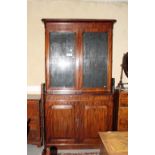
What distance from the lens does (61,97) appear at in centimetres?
330

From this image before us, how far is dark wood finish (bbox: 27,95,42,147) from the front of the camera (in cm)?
330

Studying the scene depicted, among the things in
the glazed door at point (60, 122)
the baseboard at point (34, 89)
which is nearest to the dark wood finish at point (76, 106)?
the glazed door at point (60, 122)

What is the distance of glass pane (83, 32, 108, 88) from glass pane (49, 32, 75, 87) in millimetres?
210

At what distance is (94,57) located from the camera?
11.1ft

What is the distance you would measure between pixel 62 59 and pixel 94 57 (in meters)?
0.52

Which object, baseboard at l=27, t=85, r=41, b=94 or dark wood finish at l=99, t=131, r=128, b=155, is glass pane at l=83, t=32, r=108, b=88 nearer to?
baseboard at l=27, t=85, r=41, b=94

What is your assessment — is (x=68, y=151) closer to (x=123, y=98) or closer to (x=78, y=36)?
(x=123, y=98)

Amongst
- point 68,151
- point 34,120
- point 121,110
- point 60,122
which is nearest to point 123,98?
point 121,110

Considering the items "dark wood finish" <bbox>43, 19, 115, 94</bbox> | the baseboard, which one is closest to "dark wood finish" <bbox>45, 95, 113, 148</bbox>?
"dark wood finish" <bbox>43, 19, 115, 94</bbox>

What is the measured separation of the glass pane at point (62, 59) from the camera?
11.0 ft
